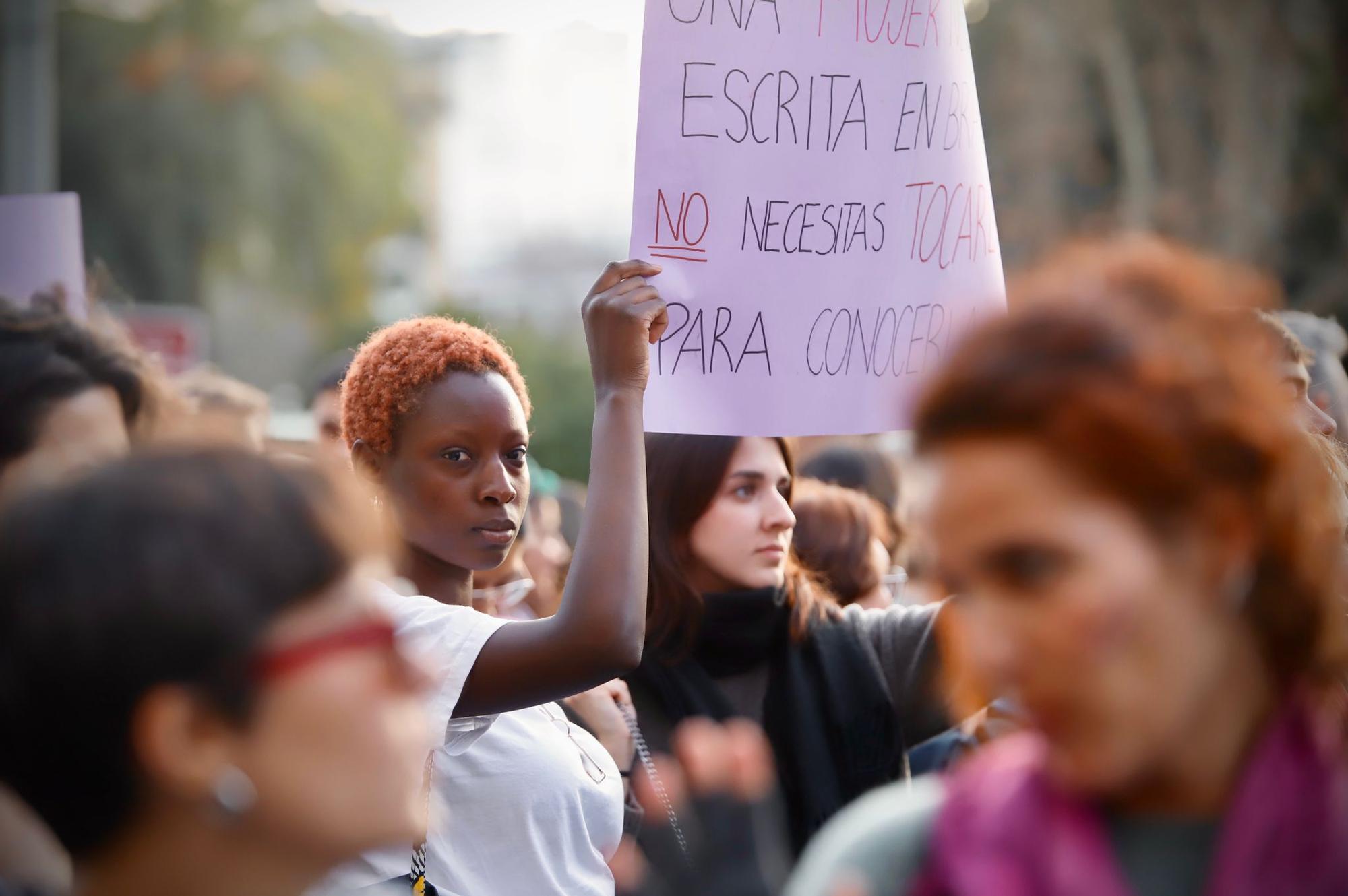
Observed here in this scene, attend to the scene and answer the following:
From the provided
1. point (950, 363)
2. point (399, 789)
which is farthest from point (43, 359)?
point (950, 363)

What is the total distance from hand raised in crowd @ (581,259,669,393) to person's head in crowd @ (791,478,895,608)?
5.25ft

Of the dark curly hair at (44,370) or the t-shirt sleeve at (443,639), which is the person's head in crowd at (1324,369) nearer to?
the t-shirt sleeve at (443,639)

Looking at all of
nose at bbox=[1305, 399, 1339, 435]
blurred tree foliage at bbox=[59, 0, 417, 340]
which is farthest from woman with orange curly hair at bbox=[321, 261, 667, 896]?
blurred tree foliage at bbox=[59, 0, 417, 340]

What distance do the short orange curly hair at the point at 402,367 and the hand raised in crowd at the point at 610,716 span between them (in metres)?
0.70

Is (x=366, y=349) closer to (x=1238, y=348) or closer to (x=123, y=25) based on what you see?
(x=1238, y=348)

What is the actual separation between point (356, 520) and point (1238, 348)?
0.88 m

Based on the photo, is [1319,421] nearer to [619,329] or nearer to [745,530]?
[745,530]

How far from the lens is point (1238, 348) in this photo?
4.15 feet

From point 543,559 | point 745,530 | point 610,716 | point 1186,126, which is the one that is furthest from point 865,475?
point 1186,126

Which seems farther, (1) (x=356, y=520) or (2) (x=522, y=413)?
(2) (x=522, y=413)

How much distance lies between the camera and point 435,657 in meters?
2.26

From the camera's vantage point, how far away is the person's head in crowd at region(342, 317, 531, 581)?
8.73 ft

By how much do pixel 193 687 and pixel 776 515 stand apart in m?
2.02

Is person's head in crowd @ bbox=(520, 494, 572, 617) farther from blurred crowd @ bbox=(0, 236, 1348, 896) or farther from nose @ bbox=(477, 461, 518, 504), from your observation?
blurred crowd @ bbox=(0, 236, 1348, 896)
